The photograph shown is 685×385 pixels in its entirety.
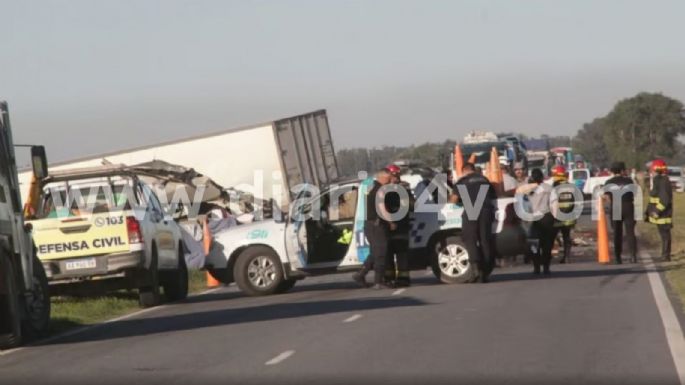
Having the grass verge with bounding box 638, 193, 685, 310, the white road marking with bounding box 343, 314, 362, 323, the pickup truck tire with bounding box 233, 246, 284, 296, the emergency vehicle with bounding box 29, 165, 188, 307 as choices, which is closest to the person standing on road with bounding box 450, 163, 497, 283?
the grass verge with bounding box 638, 193, 685, 310

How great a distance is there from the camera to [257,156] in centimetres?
3991

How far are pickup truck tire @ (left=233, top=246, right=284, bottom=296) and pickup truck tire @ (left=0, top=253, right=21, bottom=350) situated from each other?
7.20 meters

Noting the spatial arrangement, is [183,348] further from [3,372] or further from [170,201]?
[170,201]

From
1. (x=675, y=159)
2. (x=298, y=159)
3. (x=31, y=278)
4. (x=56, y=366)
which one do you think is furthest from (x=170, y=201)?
(x=675, y=159)

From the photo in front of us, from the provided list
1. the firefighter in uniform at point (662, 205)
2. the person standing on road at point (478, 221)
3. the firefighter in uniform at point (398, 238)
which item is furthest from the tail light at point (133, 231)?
the firefighter in uniform at point (662, 205)

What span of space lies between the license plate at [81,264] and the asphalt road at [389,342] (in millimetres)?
980

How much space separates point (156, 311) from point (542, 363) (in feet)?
30.1

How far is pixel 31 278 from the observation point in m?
16.1

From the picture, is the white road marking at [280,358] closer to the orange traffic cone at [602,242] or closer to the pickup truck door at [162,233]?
the pickup truck door at [162,233]

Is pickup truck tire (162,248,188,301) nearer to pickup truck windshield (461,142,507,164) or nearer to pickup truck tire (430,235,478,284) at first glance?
pickup truck tire (430,235,478,284)

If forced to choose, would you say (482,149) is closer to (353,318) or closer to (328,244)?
(328,244)

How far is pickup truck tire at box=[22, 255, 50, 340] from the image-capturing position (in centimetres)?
1619

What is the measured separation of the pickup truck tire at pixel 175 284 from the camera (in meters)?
21.9

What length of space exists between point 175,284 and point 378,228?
127 inches
